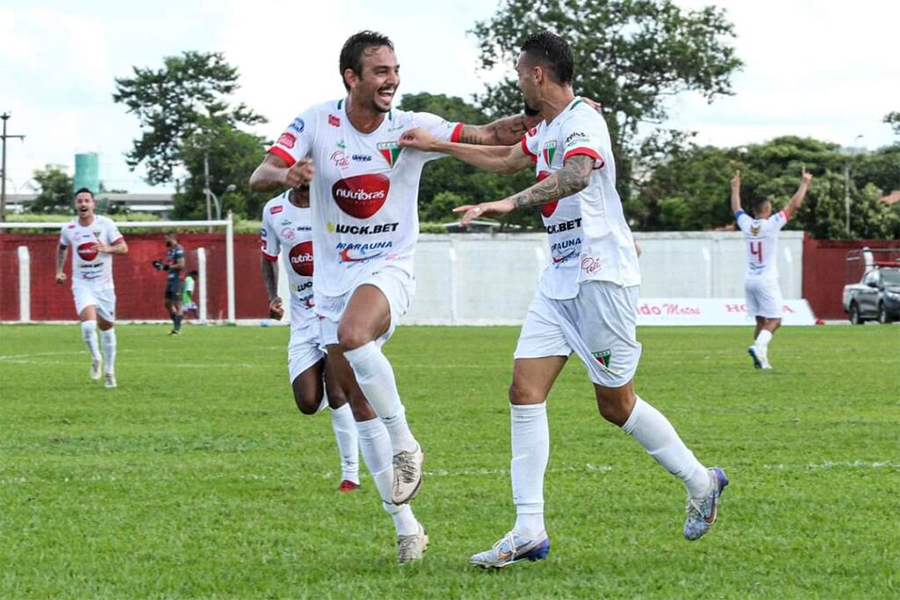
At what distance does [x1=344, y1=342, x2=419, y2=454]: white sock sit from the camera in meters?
6.55

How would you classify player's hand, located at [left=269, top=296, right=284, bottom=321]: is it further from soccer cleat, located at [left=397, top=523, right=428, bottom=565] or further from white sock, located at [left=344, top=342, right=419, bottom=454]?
soccer cleat, located at [left=397, top=523, right=428, bottom=565]

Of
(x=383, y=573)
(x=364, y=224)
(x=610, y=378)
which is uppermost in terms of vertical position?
(x=364, y=224)

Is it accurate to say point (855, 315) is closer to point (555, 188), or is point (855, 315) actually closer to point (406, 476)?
point (406, 476)

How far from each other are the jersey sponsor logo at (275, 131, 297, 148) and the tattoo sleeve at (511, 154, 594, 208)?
1.26m

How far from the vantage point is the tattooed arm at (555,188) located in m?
5.94

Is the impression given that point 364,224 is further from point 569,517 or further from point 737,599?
point 737,599

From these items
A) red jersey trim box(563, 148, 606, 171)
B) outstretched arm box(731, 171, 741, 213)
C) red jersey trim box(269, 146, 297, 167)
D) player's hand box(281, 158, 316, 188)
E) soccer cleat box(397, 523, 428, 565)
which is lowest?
soccer cleat box(397, 523, 428, 565)

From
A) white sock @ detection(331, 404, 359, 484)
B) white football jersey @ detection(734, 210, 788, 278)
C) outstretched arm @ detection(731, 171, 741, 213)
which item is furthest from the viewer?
white football jersey @ detection(734, 210, 788, 278)

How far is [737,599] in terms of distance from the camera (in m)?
5.47

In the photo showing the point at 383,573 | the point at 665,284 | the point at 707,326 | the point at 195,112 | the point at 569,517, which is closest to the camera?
the point at 383,573

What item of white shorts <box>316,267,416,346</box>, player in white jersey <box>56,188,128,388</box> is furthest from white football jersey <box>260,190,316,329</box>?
player in white jersey <box>56,188,128,388</box>

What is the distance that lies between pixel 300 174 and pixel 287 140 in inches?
18.1

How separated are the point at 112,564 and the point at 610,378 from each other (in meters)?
2.28

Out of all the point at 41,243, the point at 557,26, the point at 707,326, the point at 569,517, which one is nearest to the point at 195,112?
the point at 557,26
